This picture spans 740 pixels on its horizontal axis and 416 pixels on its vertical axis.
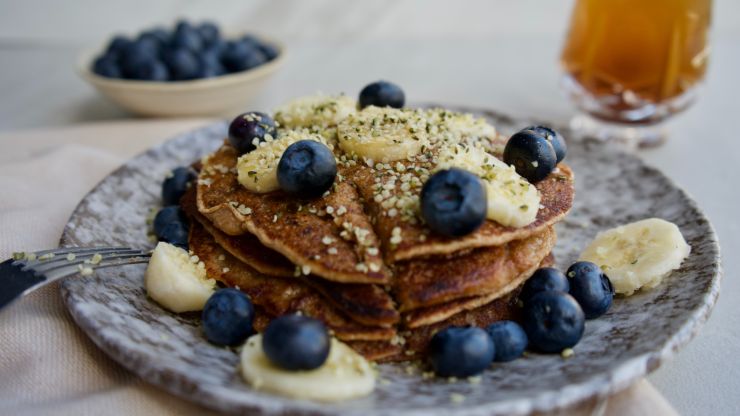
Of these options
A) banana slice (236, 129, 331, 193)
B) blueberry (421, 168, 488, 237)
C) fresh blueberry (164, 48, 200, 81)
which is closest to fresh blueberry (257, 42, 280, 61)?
fresh blueberry (164, 48, 200, 81)

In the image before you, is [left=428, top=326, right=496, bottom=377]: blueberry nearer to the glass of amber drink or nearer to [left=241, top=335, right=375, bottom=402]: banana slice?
[left=241, top=335, right=375, bottom=402]: banana slice

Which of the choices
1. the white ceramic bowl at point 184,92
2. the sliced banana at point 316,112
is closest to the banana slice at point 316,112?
the sliced banana at point 316,112

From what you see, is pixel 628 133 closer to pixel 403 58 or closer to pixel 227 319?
pixel 403 58

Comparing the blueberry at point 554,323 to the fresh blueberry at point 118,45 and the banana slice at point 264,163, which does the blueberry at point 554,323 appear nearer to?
the banana slice at point 264,163

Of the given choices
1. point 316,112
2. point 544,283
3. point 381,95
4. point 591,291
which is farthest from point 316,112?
point 591,291

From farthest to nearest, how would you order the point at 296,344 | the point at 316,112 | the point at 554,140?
the point at 316,112
the point at 554,140
the point at 296,344
